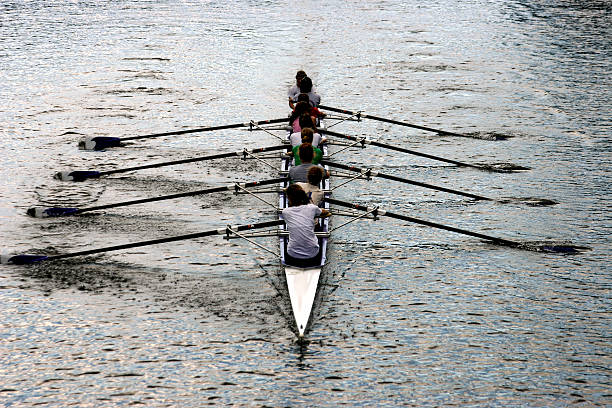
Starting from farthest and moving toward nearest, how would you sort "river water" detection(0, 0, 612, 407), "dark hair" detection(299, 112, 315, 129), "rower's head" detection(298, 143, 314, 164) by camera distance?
1. "dark hair" detection(299, 112, 315, 129)
2. "rower's head" detection(298, 143, 314, 164)
3. "river water" detection(0, 0, 612, 407)

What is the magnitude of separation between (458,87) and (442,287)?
18.6m

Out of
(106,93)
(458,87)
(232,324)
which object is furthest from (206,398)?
(458,87)

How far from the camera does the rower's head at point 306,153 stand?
16.0 metres

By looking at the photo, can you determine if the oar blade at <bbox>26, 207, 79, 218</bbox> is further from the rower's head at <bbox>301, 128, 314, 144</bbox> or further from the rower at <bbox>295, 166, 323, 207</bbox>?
the rower at <bbox>295, 166, 323, 207</bbox>

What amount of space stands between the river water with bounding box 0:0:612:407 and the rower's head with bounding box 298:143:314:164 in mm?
2018

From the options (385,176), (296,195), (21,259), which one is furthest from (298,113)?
(21,259)

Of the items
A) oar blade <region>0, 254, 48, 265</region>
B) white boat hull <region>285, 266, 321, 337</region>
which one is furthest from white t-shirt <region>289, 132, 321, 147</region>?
oar blade <region>0, 254, 48, 265</region>

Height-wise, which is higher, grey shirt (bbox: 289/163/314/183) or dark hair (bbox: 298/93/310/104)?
dark hair (bbox: 298/93/310/104)

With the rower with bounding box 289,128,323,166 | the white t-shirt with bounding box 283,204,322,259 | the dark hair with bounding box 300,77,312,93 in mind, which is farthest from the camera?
the dark hair with bounding box 300,77,312,93

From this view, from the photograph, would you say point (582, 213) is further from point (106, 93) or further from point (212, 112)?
point (106, 93)

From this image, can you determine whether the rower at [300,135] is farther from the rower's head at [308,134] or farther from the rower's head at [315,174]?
the rower's head at [315,174]

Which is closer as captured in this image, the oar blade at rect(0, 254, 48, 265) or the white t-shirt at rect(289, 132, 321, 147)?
the oar blade at rect(0, 254, 48, 265)

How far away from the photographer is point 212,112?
28547mm

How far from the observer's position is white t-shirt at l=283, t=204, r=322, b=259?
13859 mm
